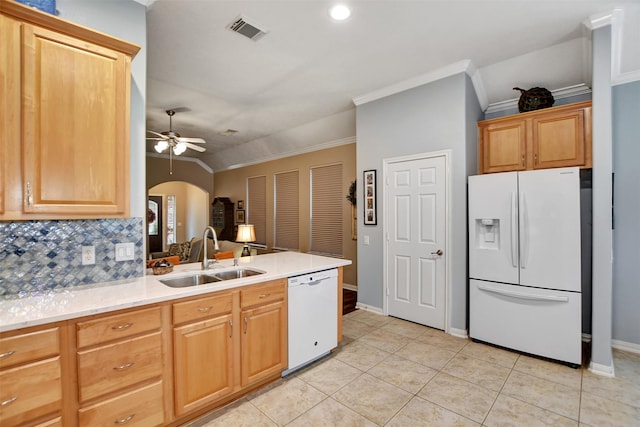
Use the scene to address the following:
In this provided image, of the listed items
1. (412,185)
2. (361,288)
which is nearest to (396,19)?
(412,185)

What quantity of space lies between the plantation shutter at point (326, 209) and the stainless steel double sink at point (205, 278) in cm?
330

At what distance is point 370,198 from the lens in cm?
414

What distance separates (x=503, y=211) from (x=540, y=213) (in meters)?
0.30

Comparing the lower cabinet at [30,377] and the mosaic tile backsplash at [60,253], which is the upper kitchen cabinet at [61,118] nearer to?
the mosaic tile backsplash at [60,253]

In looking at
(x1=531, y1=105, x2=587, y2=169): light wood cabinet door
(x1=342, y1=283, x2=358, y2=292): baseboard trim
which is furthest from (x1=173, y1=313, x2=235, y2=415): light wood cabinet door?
(x1=342, y1=283, x2=358, y2=292): baseboard trim

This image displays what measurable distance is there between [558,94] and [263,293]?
13.0 feet

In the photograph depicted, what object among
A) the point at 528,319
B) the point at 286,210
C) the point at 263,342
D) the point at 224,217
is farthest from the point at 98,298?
the point at 224,217

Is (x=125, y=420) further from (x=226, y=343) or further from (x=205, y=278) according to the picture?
(x=205, y=278)

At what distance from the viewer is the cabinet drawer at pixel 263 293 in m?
A: 2.21

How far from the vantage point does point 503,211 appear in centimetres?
301

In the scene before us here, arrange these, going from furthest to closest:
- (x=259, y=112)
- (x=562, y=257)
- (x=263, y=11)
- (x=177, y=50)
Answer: (x=259, y=112), (x=177, y=50), (x=562, y=257), (x=263, y=11)

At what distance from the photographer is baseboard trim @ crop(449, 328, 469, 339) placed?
3324mm

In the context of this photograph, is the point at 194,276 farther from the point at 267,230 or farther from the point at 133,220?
the point at 267,230

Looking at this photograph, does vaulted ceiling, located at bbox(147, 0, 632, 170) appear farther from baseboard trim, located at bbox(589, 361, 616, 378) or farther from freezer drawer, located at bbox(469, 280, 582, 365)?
baseboard trim, located at bbox(589, 361, 616, 378)
